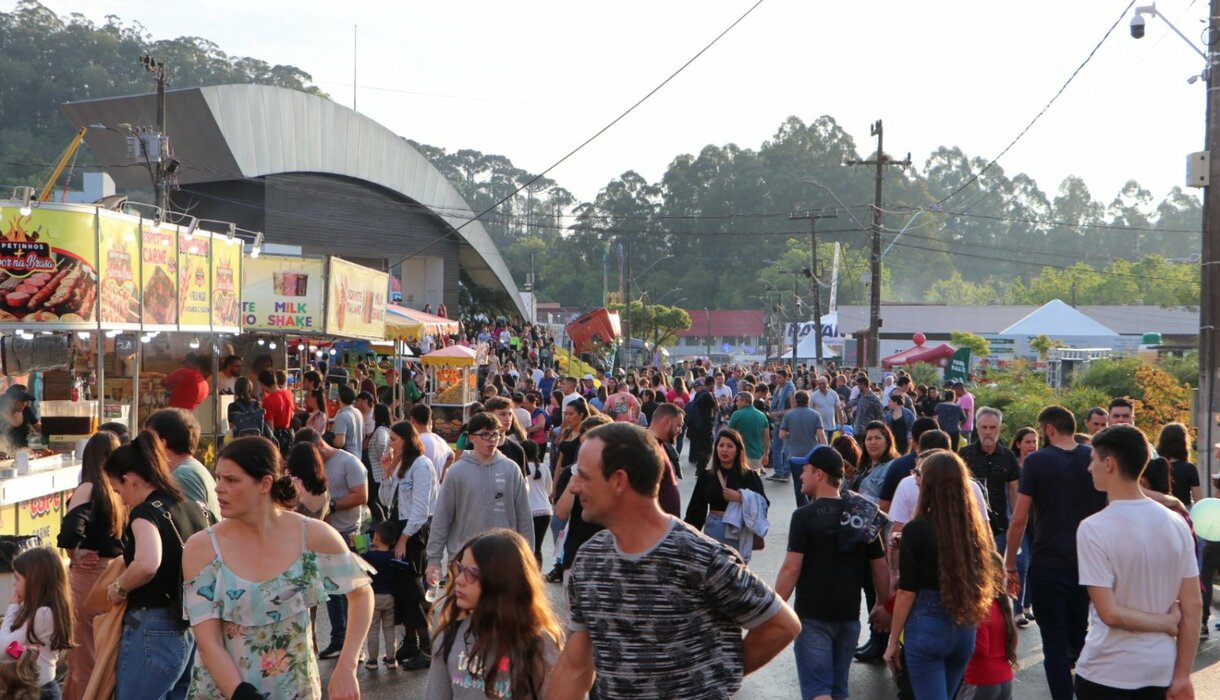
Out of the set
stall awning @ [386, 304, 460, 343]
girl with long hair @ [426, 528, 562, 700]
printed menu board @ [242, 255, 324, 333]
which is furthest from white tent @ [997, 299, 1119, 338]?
girl with long hair @ [426, 528, 562, 700]

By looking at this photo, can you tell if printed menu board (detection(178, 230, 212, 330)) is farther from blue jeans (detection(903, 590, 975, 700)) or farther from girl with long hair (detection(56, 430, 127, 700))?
blue jeans (detection(903, 590, 975, 700))

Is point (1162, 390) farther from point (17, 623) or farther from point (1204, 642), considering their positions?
point (17, 623)

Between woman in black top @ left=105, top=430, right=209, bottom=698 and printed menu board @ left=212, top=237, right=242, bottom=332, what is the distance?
943 cm

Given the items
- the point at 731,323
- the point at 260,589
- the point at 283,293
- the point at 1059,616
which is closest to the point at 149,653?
the point at 260,589

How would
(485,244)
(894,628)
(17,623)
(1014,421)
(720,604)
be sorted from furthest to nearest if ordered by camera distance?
1. (485,244)
2. (1014,421)
3. (17,623)
4. (894,628)
5. (720,604)

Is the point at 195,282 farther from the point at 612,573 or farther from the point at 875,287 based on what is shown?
the point at 875,287

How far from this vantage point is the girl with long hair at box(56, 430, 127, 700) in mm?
5980

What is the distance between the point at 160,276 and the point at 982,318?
5750 centimetres

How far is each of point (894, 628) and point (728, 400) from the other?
19430mm

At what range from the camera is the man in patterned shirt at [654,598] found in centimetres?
346

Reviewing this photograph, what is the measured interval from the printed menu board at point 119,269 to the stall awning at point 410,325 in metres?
12.6

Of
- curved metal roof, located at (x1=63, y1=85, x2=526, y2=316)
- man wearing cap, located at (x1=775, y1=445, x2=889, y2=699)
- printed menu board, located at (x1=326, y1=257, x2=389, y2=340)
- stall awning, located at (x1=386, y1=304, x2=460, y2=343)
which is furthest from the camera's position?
curved metal roof, located at (x1=63, y1=85, x2=526, y2=316)

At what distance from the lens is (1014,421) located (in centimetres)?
2250

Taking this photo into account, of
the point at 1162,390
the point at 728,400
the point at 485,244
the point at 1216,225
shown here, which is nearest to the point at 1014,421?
the point at 1162,390
